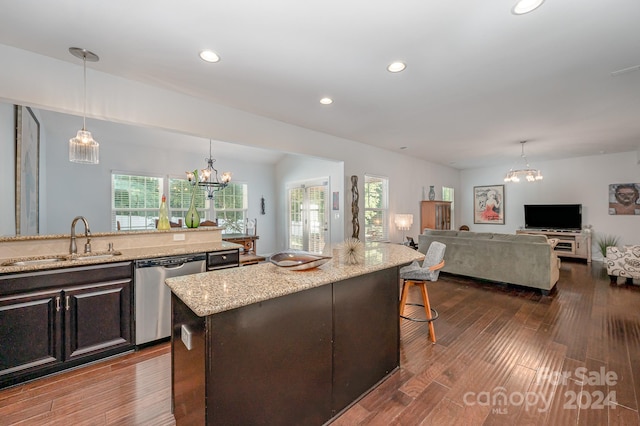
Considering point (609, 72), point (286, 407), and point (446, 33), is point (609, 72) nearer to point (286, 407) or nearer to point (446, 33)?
point (446, 33)

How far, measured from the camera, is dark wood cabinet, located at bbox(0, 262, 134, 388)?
195 centimetres

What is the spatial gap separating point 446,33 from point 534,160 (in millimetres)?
7296

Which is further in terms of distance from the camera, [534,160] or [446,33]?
[534,160]

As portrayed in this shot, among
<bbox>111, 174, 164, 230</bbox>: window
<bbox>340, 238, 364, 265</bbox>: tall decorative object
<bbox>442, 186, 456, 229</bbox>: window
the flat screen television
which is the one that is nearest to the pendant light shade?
<bbox>340, 238, 364, 265</bbox>: tall decorative object

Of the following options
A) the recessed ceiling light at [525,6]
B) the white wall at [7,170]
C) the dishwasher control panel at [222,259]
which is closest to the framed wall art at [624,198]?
the recessed ceiling light at [525,6]

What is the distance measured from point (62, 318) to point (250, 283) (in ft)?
5.99

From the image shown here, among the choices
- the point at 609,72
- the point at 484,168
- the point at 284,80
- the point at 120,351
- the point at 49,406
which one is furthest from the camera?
the point at 484,168

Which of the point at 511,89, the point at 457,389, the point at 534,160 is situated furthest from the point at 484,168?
the point at 457,389

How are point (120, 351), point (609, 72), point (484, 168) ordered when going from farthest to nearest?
1. point (484, 168)
2. point (609, 72)
3. point (120, 351)

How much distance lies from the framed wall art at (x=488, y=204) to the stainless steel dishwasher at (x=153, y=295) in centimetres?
895

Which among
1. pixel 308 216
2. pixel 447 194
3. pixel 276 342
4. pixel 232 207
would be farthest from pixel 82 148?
pixel 447 194

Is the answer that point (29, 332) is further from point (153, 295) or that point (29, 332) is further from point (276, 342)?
point (276, 342)

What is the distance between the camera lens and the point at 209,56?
7.88 ft

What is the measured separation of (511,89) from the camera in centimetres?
302
